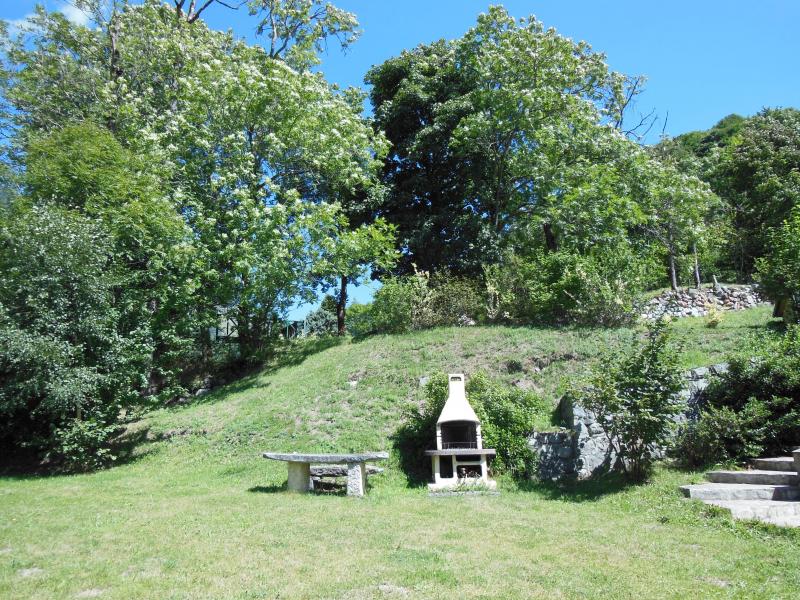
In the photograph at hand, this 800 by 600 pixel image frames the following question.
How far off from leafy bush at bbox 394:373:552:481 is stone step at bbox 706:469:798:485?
2.73 meters

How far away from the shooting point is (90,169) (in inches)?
495

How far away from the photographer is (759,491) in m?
6.76

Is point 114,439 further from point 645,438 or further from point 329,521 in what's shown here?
point 645,438

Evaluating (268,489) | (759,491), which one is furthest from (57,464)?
(759,491)

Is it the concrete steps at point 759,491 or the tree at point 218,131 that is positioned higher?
the tree at point 218,131

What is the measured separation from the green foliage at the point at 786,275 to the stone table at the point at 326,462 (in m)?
9.24

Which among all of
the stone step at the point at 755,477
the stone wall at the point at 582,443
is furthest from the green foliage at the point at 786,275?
the stone step at the point at 755,477

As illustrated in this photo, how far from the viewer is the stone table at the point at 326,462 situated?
323 inches

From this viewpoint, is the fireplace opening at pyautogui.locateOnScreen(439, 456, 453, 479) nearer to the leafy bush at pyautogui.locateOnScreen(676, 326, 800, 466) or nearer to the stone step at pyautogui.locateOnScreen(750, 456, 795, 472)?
the leafy bush at pyautogui.locateOnScreen(676, 326, 800, 466)

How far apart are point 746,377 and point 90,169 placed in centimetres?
1391

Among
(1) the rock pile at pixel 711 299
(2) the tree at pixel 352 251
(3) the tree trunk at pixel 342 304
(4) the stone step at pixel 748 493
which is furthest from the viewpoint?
(3) the tree trunk at pixel 342 304

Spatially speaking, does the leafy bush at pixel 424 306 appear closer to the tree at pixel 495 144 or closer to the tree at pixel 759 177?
the tree at pixel 495 144

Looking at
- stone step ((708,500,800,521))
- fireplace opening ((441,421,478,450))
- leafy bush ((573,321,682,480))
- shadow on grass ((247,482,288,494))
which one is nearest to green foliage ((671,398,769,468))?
leafy bush ((573,321,682,480))

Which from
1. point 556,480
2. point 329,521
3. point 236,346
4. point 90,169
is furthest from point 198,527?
point 236,346
